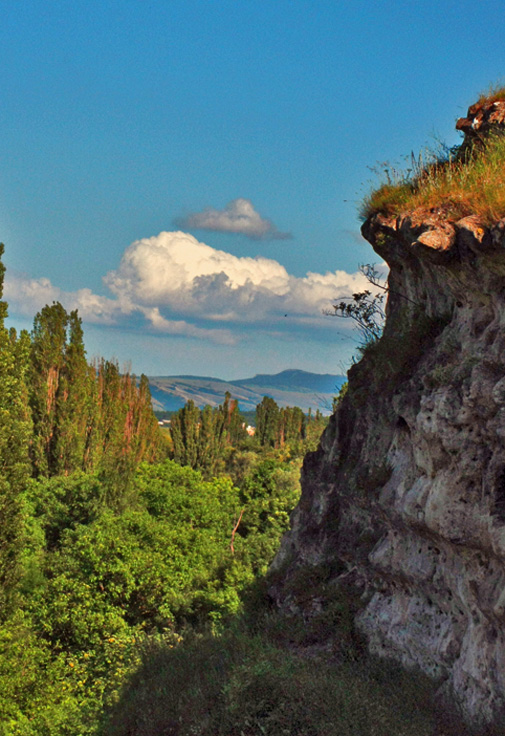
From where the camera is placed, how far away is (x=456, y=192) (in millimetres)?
8898

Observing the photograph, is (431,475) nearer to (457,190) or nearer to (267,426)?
(457,190)

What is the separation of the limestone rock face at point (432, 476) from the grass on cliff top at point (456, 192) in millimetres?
248

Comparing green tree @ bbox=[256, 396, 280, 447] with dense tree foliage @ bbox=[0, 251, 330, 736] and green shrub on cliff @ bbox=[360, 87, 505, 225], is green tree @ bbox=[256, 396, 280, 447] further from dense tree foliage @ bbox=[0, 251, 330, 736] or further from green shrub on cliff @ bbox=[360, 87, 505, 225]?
green shrub on cliff @ bbox=[360, 87, 505, 225]

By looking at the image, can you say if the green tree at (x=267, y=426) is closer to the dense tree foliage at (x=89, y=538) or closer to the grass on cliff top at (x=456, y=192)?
the dense tree foliage at (x=89, y=538)

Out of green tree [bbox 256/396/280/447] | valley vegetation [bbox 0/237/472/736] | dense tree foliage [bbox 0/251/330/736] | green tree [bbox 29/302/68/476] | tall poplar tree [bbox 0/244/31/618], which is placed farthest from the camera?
green tree [bbox 256/396/280/447]

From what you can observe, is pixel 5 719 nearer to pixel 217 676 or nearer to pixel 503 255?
pixel 217 676

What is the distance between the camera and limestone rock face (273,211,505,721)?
23.2 ft

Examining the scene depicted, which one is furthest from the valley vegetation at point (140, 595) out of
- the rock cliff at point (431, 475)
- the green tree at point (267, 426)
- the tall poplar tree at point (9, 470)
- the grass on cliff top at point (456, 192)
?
the green tree at point (267, 426)

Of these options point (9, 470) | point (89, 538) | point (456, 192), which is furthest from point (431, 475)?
point (89, 538)

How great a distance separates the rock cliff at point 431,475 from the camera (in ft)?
23.2

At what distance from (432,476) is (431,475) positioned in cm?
2

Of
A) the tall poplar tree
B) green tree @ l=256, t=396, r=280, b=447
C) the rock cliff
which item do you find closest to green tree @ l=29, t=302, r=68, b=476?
the tall poplar tree

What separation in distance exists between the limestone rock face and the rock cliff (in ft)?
0.06

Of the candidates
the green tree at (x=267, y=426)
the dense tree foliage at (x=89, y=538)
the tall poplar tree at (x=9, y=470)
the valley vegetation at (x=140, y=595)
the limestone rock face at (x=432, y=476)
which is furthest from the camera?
the green tree at (x=267, y=426)
